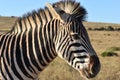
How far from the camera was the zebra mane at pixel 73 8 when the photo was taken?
20.1 ft

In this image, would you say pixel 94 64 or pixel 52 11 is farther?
pixel 52 11

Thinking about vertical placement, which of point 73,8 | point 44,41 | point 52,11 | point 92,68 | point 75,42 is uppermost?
point 52,11

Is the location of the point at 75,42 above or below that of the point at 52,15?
Result: below

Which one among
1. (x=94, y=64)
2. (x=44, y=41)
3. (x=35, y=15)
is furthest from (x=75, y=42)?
(x=35, y=15)

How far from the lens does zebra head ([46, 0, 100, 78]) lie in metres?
5.71

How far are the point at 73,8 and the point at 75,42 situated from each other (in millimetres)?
631

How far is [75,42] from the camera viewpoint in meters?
5.82

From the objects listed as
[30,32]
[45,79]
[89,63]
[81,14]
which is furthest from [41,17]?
[45,79]

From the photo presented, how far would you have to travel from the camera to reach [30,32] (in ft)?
20.9

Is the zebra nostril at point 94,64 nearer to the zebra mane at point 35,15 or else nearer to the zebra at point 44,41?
the zebra at point 44,41

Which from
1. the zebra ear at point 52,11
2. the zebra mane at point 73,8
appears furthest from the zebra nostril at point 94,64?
the zebra ear at point 52,11

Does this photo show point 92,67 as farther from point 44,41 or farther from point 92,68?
point 44,41

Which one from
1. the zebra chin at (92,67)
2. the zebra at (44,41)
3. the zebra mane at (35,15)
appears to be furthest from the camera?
the zebra mane at (35,15)

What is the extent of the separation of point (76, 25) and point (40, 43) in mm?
690
